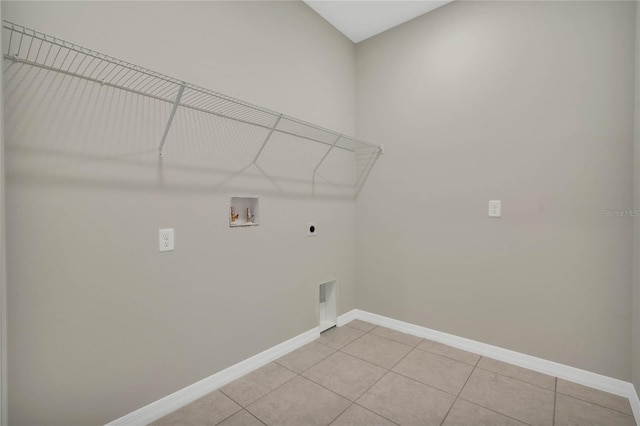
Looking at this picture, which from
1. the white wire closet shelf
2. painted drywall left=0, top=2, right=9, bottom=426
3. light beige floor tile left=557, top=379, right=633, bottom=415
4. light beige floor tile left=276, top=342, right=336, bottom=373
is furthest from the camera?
light beige floor tile left=276, top=342, right=336, bottom=373

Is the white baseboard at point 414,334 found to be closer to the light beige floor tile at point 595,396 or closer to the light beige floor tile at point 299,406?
the light beige floor tile at point 595,396

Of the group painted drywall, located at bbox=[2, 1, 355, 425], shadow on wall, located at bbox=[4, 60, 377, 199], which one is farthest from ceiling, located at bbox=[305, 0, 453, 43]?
shadow on wall, located at bbox=[4, 60, 377, 199]

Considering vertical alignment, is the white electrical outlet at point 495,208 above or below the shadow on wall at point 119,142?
below

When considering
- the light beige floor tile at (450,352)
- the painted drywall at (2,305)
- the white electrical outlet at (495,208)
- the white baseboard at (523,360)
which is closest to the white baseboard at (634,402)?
the white baseboard at (523,360)

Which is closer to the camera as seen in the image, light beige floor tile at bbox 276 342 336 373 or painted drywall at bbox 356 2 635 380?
painted drywall at bbox 356 2 635 380

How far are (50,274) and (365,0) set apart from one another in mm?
2543

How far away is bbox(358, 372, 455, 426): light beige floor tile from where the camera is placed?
1448 mm

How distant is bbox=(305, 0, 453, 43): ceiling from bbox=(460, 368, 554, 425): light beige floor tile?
2645 mm

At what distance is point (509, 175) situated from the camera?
6.41ft

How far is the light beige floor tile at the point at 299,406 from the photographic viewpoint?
1433 millimetres

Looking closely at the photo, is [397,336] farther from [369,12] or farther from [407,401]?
[369,12]

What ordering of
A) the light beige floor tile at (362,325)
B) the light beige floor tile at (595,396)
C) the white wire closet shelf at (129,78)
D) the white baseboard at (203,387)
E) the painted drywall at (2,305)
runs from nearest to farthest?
the painted drywall at (2,305), the white wire closet shelf at (129,78), the white baseboard at (203,387), the light beige floor tile at (595,396), the light beige floor tile at (362,325)

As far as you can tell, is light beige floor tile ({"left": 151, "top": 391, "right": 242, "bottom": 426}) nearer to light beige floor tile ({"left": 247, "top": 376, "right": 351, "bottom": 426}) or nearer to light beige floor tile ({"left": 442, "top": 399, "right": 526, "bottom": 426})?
light beige floor tile ({"left": 247, "top": 376, "right": 351, "bottom": 426})

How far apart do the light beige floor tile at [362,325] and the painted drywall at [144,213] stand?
0.57m
